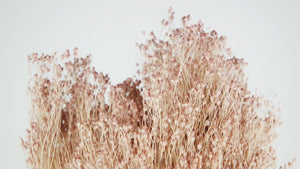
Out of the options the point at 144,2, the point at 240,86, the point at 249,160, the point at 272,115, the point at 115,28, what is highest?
the point at 144,2

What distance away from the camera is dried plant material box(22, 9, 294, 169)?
1.41 m

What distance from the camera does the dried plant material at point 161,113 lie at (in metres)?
1.41

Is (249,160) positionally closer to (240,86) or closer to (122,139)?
(240,86)

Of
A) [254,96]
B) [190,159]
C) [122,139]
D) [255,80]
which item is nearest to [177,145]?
[190,159]

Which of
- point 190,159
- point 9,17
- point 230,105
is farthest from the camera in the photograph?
point 9,17

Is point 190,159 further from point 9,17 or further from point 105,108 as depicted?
point 9,17

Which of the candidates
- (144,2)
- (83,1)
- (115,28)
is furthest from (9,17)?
(144,2)

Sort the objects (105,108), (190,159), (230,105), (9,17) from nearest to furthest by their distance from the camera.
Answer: (190,159) → (230,105) → (105,108) → (9,17)

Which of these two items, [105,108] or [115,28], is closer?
[105,108]

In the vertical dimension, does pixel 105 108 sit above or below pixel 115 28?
below

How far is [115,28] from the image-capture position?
2789mm

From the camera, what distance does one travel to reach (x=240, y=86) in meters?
1.60

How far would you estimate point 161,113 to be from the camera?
1512 millimetres

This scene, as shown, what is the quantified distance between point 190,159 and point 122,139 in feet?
0.81
